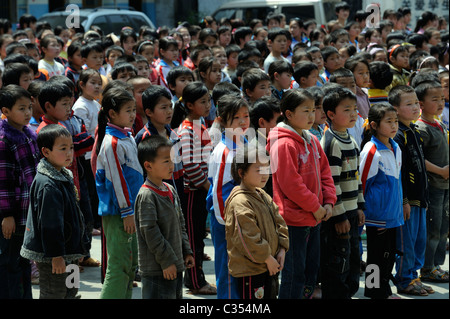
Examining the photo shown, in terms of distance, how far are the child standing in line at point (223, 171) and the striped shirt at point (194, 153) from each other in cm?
37

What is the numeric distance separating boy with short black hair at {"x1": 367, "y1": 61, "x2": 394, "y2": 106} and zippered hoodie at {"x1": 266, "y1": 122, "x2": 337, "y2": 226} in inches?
88.4

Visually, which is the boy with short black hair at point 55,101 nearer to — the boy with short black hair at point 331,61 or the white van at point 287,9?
the boy with short black hair at point 331,61

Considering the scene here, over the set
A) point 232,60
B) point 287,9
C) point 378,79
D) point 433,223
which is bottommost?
point 433,223

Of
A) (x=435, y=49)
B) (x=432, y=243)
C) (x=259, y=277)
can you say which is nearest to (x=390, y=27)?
(x=435, y=49)

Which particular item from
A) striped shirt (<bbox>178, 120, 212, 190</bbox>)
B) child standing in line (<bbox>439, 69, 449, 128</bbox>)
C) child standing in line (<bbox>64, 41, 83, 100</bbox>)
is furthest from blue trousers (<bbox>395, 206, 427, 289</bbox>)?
child standing in line (<bbox>64, 41, 83, 100</bbox>)

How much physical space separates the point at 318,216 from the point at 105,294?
136cm

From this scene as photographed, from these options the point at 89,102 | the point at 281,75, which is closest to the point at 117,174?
the point at 89,102

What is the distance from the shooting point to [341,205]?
4289 mm

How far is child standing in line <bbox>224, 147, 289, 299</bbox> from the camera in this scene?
3.59 metres

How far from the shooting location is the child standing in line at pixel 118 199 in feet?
13.5

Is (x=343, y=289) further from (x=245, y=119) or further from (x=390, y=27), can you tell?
(x=390, y=27)

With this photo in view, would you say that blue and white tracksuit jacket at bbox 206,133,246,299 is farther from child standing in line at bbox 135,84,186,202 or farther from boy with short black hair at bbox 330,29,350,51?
boy with short black hair at bbox 330,29,350,51

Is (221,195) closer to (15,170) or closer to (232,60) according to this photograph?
(15,170)

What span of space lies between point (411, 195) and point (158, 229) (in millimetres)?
2148
